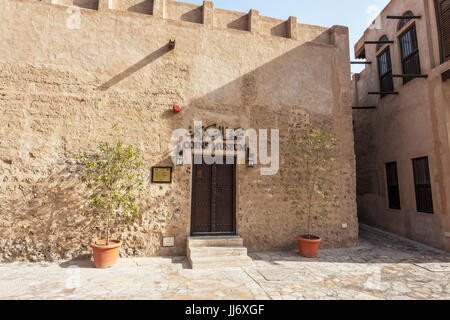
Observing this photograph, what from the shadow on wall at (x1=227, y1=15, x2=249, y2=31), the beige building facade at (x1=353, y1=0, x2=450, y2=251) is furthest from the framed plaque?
the beige building facade at (x1=353, y1=0, x2=450, y2=251)

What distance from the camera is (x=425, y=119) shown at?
21.7 ft

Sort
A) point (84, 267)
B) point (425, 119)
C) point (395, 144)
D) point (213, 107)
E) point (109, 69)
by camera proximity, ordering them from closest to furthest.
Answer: point (84, 267)
point (109, 69)
point (213, 107)
point (425, 119)
point (395, 144)

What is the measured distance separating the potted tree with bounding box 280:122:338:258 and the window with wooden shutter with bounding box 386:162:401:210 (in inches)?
108

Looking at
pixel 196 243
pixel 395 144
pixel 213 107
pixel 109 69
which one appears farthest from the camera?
pixel 395 144

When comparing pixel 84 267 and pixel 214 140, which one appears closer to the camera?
pixel 84 267

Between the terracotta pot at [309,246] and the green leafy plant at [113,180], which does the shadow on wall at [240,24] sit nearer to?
the green leafy plant at [113,180]

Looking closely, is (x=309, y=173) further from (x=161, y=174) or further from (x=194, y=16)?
(x=194, y=16)

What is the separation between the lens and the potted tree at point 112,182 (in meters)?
5.05

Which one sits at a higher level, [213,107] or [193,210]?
[213,107]

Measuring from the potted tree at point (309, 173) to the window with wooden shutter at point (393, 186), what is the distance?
274 cm

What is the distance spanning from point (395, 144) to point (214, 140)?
5.85 metres

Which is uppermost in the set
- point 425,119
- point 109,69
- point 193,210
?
point 109,69
